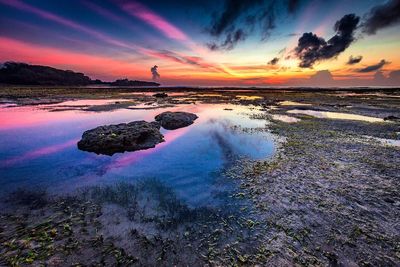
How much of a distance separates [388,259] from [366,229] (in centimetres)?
137

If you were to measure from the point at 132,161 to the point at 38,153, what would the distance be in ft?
24.7

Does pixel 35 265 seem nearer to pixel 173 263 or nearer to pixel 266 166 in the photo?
pixel 173 263

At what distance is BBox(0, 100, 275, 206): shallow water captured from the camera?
37.2ft

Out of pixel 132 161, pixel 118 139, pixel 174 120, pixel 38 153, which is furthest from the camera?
pixel 174 120

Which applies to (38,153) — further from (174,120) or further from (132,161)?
(174,120)

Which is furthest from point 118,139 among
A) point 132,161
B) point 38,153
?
point 38,153

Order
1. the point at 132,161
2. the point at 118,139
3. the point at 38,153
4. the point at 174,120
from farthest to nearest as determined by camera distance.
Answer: the point at 174,120 → the point at 118,139 → the point at 38,153 → the point at 132,161

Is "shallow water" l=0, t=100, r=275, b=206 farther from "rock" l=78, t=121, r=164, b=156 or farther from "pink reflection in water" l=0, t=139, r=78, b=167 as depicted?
"rock" l=78, t=121, r=164, b=156

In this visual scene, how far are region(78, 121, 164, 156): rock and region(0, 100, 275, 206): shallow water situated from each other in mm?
833

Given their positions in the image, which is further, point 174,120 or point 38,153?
point 174,120

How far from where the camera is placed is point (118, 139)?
57.9 feet

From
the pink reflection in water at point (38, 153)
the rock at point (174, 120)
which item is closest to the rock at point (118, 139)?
the pink reflection in water at point (38, 153)

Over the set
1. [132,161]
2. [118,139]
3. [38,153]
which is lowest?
[132,161]

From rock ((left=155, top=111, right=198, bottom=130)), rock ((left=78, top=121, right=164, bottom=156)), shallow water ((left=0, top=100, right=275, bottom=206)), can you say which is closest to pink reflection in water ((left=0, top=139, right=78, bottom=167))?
shallow water ((left=0, top=100, right=275, bottom=206))
